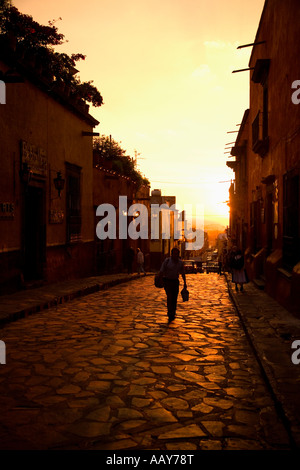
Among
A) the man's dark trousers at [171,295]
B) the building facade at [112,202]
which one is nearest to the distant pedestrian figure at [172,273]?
the man's dark trousers at [171,295]

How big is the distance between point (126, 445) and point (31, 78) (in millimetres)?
11242

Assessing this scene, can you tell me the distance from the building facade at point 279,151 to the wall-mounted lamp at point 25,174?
6.41 metres

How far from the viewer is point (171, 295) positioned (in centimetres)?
924

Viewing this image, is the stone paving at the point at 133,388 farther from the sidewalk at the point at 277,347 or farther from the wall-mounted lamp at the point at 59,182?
the wall-mounted lamp at the point at 59,182

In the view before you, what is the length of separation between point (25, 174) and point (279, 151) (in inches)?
257

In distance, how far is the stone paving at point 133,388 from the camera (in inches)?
147

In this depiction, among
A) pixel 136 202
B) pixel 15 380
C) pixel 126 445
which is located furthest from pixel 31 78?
pixel 136 202

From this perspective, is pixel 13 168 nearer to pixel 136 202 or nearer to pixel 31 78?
pixel 31 78

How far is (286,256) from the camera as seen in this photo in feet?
34.3

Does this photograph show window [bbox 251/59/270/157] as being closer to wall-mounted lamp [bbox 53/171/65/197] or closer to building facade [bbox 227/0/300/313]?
building facade [bbox 227/0/300/313]

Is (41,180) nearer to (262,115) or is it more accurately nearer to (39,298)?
(39,298)

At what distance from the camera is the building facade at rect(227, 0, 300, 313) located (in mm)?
9359

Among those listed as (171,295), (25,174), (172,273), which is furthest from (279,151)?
(25,174)

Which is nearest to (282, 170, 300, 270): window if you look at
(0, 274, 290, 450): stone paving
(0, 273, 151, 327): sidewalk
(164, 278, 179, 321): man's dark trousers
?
(0, 274, 290, 450): stone paving
